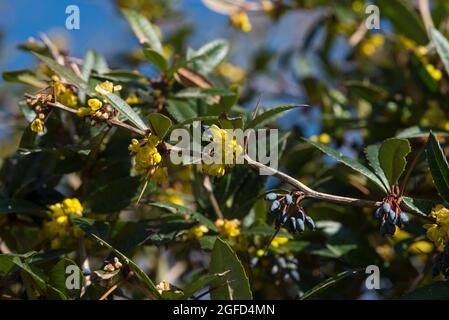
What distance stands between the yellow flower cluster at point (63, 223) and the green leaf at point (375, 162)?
0.67m

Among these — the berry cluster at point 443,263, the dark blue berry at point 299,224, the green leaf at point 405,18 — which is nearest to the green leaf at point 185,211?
the dark blue berry at point 299,224

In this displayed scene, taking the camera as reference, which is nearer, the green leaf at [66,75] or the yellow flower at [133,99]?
the green leaf at [66,75]

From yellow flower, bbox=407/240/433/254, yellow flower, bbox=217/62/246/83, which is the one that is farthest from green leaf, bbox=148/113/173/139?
yellow flower, bbox=217/62/246/83

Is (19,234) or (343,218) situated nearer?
(19,234)

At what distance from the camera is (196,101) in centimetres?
174

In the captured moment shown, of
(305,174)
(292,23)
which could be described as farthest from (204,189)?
(292,23)

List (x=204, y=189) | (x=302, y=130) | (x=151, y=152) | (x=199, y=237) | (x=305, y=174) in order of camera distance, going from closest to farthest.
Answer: (x=151, y=152) < (x=199, y=237) < (x=204, y=189) < (x=305, y=174) < (x=302, y=130)

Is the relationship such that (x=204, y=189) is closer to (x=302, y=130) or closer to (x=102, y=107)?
(x=102, y=107)

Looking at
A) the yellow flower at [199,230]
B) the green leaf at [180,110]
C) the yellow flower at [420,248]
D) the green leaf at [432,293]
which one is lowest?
the green leaf at [432,293]

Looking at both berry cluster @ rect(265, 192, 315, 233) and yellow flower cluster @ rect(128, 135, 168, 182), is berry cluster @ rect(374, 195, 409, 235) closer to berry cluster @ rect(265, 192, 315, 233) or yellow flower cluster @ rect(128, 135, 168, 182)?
berry cluster @ rect(265, 192, 315, 233)

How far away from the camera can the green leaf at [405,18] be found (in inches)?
84.2

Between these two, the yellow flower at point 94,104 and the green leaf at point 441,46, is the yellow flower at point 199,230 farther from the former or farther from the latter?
the green leaf at point 441,46

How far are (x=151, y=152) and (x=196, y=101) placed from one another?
48 cm

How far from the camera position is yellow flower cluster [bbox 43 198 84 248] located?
1551 millimetres
